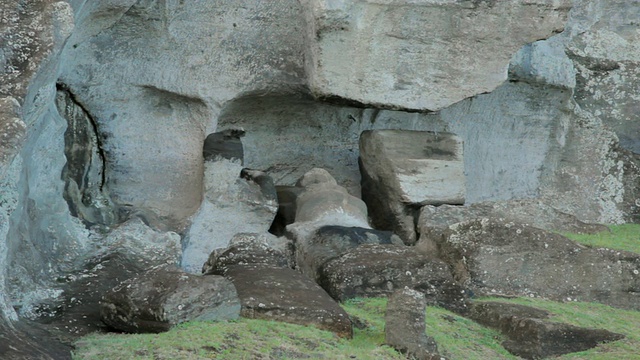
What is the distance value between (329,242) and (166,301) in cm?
243

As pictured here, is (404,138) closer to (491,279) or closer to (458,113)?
(458,113)

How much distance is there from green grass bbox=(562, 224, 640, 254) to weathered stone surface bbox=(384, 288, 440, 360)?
2425 millimetres

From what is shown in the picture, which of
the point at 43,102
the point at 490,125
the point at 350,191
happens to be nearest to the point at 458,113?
the point at 490,125

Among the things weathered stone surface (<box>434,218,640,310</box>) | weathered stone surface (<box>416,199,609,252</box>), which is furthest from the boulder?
weathered stone surface (<box>434,218,640,310</box>)

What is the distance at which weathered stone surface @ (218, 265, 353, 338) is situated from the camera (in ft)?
25.5

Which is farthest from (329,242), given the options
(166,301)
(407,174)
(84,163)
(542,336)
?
(166,301)

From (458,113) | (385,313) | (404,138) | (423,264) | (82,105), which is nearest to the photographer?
(385,313)

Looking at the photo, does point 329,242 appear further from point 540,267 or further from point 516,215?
point 516,215

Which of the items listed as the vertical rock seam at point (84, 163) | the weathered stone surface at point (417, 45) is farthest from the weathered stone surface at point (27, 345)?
the weathered stone surface at point (417, 45)

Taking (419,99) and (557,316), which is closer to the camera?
(557,316)

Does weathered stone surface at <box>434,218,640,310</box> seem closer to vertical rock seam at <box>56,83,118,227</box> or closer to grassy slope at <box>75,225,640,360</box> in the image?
grassy slope at <box>75,225,640,360</box>

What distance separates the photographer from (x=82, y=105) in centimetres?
1030

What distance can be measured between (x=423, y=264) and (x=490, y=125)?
2.98 m

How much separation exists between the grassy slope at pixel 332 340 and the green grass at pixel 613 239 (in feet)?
3.31
